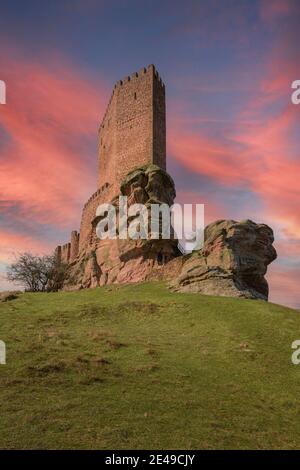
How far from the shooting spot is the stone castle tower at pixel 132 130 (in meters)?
52.6

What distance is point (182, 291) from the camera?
1252 inches

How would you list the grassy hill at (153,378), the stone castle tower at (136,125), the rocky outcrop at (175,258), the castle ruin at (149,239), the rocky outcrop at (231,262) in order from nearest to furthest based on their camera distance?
the grassy hill at (153,378) < the rocky outcrop at (231,262) < the rocky outcrop at (175,258) < the castle ruin at (149,239) < the stone castle tower at (136,125)

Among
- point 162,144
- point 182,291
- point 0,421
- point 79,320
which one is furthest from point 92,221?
point 0,421

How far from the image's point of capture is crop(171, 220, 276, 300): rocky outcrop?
3170 centimetres

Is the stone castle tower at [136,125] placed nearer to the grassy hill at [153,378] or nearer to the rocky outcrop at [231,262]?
the rocky outcrop at [231,262]

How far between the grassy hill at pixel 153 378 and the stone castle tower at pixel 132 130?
30588 millimetres

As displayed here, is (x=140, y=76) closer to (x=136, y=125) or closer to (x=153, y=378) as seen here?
(x=136, y=125)

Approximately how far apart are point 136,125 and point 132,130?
908mm

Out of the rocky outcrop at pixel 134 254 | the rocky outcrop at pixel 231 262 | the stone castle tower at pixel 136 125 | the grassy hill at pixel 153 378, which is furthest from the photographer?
the stone castle tower at pixel 136 125

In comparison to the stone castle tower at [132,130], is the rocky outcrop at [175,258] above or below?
below

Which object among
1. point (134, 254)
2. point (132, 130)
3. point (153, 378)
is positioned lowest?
point (153, 378)

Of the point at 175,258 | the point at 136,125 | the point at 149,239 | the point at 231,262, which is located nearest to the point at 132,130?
the point at 136,125

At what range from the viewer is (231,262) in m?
32.9

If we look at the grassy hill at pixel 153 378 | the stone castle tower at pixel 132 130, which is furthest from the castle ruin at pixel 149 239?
the grassy hill at pixel 153 378
